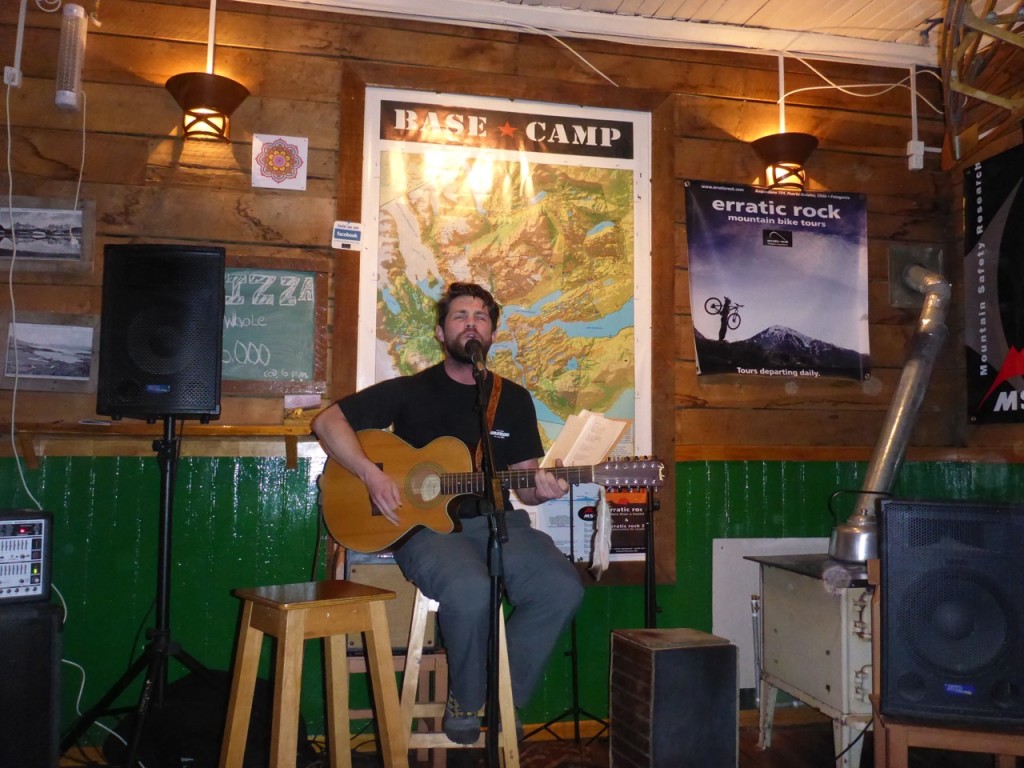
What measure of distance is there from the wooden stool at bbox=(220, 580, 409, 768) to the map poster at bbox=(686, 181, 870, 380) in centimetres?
180

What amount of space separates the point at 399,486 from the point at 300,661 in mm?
696

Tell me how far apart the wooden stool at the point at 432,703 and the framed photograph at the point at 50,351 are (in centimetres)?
145

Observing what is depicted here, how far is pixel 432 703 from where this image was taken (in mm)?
2689

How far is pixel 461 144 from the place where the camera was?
3.28 metres

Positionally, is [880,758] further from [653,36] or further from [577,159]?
[653,36]

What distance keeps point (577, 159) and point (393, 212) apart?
80 cm

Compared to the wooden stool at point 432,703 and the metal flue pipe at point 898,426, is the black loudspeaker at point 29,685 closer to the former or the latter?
the wooden stool at point 432,703

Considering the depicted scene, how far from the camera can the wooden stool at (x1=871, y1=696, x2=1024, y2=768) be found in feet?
7.04

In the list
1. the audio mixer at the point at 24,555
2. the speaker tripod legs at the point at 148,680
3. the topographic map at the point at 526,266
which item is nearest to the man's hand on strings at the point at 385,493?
the topographic map at the point at 526,266

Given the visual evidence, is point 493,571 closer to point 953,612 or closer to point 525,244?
point 953,612

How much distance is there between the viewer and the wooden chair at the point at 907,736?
7.05 ft

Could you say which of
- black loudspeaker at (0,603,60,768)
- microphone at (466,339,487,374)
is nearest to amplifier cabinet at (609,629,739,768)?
microphone at (466,339,487,374)

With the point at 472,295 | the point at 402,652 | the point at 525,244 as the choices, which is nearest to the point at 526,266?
the point at 525,244

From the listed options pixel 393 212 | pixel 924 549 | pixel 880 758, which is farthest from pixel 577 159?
pixel 880 758
